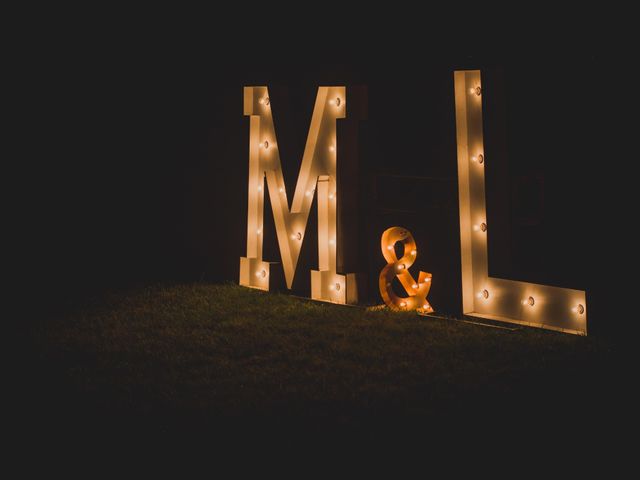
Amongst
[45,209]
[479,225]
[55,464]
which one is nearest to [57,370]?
[55,464]

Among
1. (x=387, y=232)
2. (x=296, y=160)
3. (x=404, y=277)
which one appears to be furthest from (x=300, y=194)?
(x=404, y=277)

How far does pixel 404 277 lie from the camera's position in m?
7.80

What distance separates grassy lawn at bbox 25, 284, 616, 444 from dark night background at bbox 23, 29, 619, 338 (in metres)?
0.84

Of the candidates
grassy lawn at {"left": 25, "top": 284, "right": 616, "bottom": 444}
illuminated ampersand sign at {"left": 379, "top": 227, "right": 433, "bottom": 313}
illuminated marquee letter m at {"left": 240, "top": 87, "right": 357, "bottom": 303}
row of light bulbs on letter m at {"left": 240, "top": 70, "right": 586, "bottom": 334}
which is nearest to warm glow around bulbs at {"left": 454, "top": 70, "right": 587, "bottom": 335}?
row of light bulbs on letter m at {"left": 240, "top": 70, "right": 586, "bottom": 334}

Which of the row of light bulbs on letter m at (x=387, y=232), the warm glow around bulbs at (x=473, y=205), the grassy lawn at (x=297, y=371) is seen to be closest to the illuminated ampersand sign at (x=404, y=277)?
the row of light bulbs on letter m at (x=387, y=232)

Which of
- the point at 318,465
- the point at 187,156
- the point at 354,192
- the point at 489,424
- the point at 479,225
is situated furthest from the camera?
the point at 187,156

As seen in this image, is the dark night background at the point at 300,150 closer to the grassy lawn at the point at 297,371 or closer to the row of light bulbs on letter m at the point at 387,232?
the row of light bulbs on letter m at the point at 387,232

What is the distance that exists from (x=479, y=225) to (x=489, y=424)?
2.79m

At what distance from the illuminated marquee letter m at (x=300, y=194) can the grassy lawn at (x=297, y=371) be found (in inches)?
18.6

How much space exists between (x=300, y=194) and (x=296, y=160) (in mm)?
582

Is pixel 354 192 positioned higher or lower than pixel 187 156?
lower

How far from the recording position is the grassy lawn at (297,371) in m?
5.03

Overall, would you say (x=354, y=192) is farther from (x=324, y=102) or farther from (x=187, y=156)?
(x=187, y=156)

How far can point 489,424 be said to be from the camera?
15.8ft
